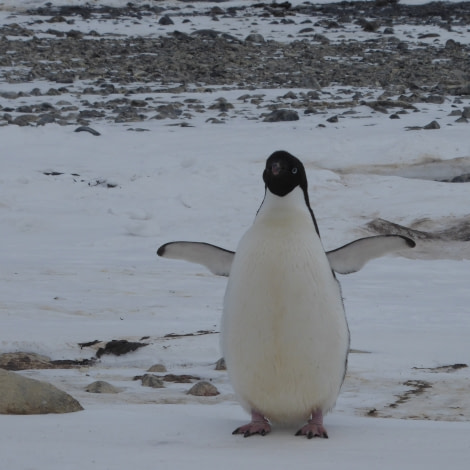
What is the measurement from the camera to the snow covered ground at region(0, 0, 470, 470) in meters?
2.84

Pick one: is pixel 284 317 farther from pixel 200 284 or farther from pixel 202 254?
pixel 200 284

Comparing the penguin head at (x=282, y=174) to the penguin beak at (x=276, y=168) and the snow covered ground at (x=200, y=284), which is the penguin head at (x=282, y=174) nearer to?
the penguin beak at (x=276, y=168)

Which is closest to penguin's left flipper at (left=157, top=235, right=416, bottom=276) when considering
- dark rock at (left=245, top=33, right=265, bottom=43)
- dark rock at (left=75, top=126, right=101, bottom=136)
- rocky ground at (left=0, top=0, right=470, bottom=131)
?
dark rock at (left=75, top=126, right=101, bottom=136)

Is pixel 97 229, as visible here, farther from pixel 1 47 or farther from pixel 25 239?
pixel 1 47

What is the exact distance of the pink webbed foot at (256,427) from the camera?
3148mm

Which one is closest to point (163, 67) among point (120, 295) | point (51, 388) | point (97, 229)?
point (97, 229)

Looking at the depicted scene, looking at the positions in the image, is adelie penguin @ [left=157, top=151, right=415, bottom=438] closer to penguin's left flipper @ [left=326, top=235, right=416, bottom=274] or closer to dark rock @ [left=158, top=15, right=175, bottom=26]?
penguin's left flipper @ [left=326, top=235, right=416, bottom=274]

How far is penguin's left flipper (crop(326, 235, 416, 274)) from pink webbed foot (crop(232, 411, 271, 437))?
0.60m

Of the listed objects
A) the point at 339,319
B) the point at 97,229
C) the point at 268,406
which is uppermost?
the point at 339,319

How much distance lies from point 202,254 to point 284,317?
1.78ft

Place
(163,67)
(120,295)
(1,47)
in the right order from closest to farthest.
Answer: (120,295) < (163,67) < (1,47)

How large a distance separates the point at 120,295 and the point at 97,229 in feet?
5.91

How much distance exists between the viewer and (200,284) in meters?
6.37

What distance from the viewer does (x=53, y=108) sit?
12.6 meters
